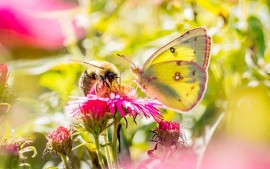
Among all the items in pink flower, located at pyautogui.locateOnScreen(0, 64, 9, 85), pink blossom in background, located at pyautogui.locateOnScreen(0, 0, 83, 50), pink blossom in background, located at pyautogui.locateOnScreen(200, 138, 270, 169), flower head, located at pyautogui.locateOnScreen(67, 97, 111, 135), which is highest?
pink blossom in background, located at pyautogui.locateOnScreen(0, 0, 83, 50)

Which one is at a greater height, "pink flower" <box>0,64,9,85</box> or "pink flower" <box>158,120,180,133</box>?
"pink flower" <box>0,64,9,85</box>

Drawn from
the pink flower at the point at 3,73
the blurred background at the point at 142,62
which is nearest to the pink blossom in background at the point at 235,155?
the blurred background at the point at 142,62

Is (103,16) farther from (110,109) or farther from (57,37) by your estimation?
(110,109)

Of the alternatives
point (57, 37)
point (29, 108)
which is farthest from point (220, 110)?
point (57, 37)

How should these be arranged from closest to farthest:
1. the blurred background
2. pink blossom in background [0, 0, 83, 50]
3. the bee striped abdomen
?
1. the bee striped abdomen
2. the blurred background
3. pink blossom in background [0, 0, 83, 50]

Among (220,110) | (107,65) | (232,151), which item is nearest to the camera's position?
(107,65)

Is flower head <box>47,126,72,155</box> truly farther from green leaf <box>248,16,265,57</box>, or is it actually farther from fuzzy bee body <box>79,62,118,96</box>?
green leaf <box>248,16,265,57</box>

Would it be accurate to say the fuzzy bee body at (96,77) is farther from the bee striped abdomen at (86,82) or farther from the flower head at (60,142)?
the flower head at (60,142)

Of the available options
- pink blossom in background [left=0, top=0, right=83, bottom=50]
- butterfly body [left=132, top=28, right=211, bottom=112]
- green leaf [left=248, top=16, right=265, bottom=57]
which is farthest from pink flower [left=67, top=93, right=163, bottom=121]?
pink blossom in background [left=0, top=0, right=83, bottom=50]
